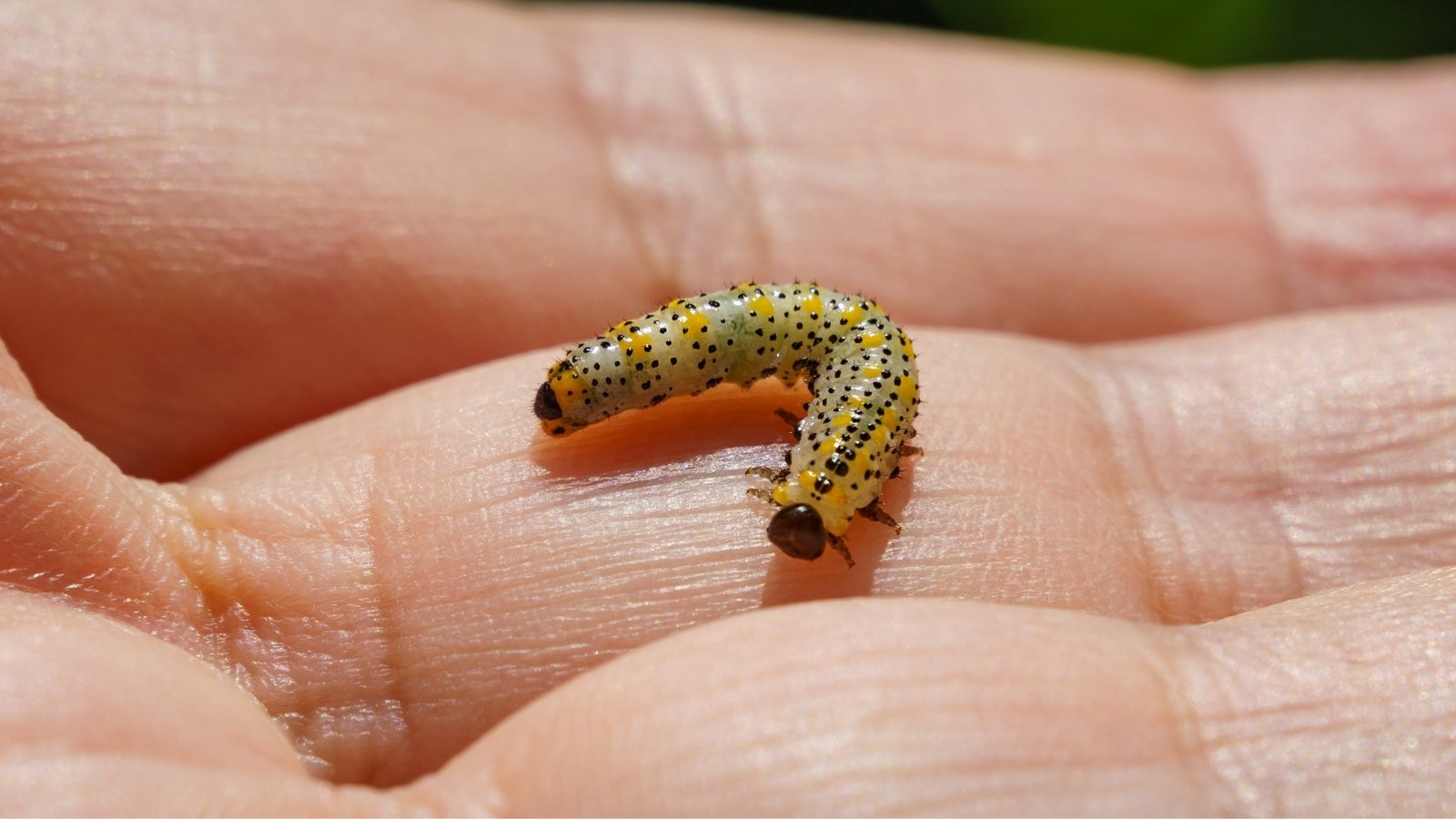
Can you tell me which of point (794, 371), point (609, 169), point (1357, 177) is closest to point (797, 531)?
point (794, 371)

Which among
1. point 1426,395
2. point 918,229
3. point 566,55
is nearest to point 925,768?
point 1426,395

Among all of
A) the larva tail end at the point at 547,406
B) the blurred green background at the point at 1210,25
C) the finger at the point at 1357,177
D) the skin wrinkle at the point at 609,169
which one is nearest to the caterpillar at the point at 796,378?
the larva tail end at the point at 547,406

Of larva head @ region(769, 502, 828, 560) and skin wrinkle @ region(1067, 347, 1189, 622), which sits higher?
larva head @ region(769, 502, 828, 560)

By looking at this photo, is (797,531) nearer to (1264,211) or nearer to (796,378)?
(796,378)

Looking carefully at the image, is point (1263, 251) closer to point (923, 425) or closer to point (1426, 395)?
point (1426, 395)

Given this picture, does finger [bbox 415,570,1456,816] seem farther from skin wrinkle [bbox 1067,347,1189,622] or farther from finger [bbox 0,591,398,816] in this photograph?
skin wrinkle [bbox 1067,347,1189,622]

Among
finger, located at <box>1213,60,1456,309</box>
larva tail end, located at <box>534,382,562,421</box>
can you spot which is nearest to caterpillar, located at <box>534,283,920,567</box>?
larva tail end, located at <box>534,382,562,421</box>
